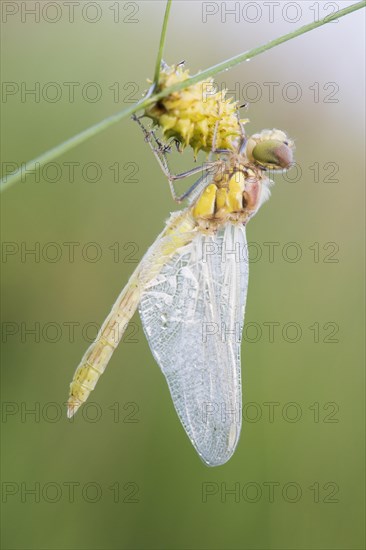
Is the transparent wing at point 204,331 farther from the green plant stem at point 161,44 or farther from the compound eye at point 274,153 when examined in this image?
the green plant stem at point 161,44

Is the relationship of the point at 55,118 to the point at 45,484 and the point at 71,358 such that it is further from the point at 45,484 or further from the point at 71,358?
the point at 45,484

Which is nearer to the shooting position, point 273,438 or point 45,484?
point 45,484

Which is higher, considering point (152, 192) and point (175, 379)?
point (152, 192)

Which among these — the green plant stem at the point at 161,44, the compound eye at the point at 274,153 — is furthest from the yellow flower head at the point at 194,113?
the compound eye at the point at 274,153

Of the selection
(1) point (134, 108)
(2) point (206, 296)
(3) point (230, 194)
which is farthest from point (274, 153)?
(1) point (134, 108)

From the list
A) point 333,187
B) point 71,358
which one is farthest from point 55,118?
point 333,187

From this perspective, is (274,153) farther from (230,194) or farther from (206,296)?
(206,296)

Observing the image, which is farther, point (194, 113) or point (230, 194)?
point (230, 194)
